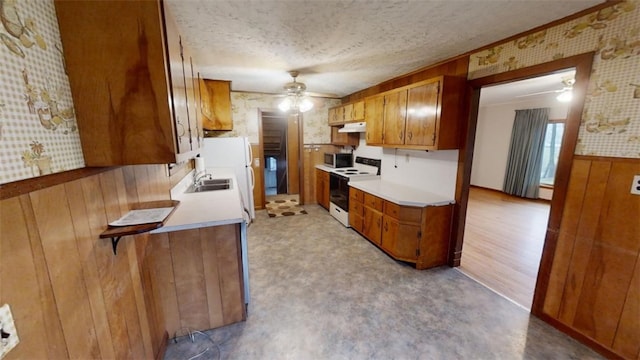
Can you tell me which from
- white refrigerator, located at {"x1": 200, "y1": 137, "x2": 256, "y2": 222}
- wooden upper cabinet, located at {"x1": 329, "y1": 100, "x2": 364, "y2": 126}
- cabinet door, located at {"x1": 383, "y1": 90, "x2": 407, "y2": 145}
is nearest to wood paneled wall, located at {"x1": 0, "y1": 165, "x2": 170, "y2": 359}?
white refrigerator, located at {"x1": 200, "y1": 137, "x2": 256, "y2": 222}

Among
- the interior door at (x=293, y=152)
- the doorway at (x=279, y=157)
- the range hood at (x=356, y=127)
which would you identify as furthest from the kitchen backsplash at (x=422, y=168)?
the doorway at (x=279, y=157)

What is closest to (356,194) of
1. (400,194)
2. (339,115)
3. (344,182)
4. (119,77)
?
(344,182)

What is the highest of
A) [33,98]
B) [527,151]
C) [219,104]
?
[219,104]

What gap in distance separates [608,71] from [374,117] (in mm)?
2325

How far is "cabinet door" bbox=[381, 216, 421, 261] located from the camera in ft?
9.11

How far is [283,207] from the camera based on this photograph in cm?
523

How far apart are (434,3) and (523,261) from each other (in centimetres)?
321

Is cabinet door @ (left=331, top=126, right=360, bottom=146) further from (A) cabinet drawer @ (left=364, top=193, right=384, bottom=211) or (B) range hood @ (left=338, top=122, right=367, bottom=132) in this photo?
(A) cabinet drawer @ (left=364, top=193, right=384, bottom=211)

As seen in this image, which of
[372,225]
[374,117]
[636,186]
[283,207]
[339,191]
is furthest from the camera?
[283,207]

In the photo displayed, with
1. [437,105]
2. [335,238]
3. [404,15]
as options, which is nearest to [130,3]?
[404,15]

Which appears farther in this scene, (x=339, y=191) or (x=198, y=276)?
(x=339, y=191)

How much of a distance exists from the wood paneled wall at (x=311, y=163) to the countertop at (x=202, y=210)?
2.47m

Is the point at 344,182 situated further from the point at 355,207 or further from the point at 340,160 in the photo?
the point at 340,160

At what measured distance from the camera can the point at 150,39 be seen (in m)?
1.00
